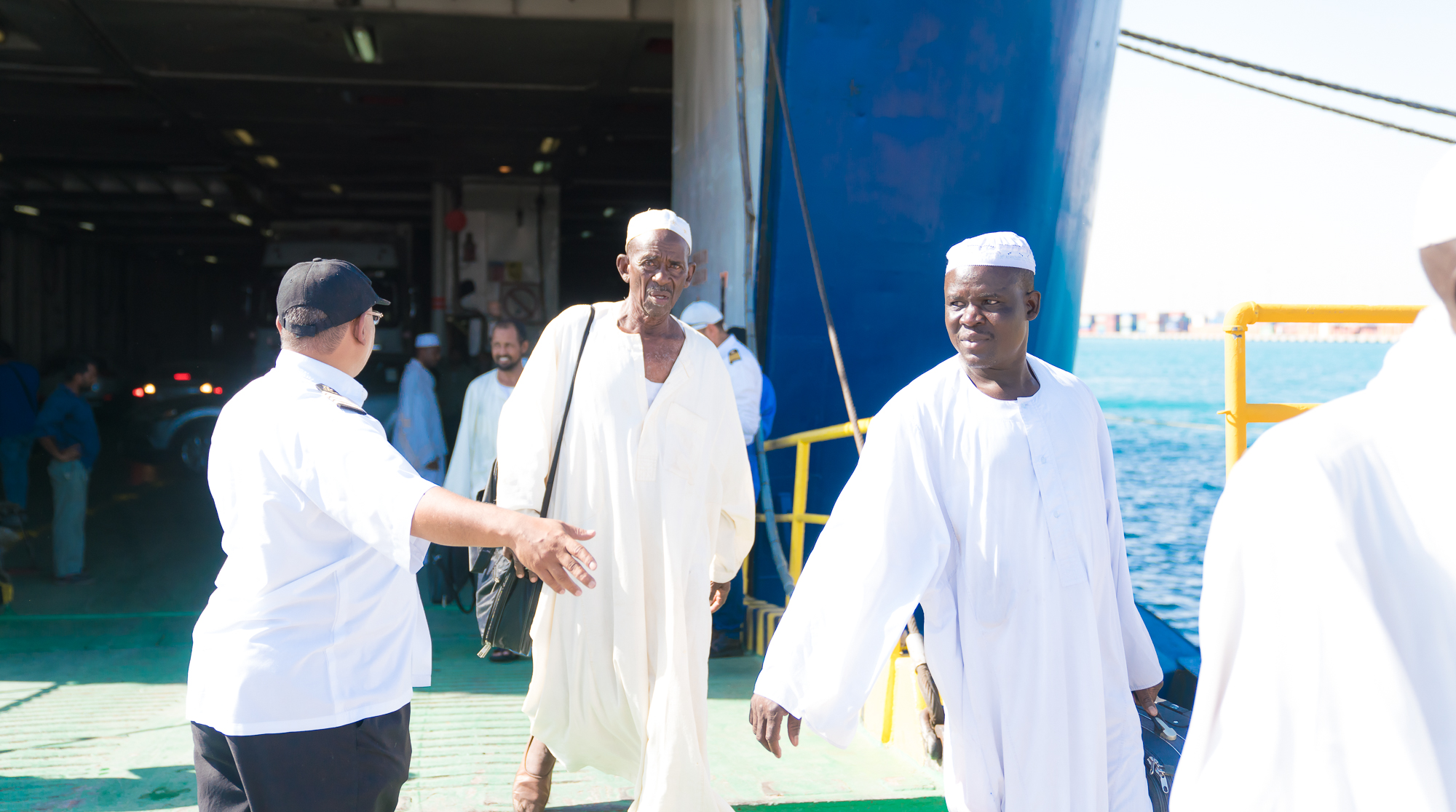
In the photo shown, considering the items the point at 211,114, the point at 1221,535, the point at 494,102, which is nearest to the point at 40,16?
the point at 211,114

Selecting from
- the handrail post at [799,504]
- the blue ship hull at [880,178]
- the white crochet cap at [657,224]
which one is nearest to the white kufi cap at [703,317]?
the blue ship hull at [880,178]

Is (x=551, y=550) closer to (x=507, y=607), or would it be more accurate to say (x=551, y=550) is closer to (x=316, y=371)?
(x=316, y=371)

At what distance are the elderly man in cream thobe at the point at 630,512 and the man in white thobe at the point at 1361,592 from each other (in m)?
2.07

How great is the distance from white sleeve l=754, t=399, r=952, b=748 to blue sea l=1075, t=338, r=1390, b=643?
4.11ft

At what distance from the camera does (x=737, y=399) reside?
19.0ft

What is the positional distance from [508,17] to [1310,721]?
10.1 metres

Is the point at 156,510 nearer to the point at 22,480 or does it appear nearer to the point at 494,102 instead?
the point at 22,480

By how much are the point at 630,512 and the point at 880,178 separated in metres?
4.19

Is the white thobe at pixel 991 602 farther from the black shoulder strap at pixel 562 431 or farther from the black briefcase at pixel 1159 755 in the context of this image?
the black shoulder strap at pixel 562 431

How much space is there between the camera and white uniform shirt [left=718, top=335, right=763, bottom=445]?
5.89 metres

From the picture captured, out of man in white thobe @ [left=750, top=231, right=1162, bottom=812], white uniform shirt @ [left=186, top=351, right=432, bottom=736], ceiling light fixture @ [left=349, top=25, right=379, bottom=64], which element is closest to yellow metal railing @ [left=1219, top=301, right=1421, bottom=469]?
man in white thobe @ [left=750, top=231, right=1162, bottom=812]

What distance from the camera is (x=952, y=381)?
99.6 inches

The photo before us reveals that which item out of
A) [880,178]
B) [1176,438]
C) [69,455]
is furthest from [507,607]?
[1176,438]

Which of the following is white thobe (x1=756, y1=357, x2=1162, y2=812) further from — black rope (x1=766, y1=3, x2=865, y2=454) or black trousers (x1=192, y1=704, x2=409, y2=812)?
black rope (x1=766, y1=3, x2=865, y2=454)
